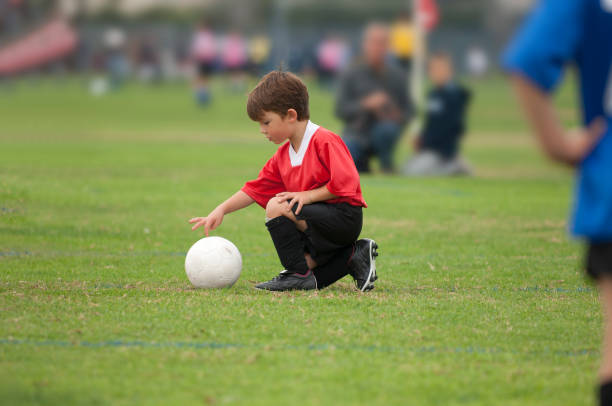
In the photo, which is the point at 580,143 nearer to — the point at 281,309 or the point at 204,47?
the point at 281,309

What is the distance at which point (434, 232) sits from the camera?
306 inches

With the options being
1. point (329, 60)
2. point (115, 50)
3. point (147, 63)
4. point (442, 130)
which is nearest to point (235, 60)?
point (329, 60)

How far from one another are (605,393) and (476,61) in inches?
2051

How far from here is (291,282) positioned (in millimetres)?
5168

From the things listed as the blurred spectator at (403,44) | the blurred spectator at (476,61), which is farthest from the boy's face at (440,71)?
the blurred spectator at (476,61)

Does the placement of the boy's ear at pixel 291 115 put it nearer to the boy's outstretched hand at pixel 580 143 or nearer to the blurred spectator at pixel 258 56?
the boy's outstretched hand at pixel 580 143

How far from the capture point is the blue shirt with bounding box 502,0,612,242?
98.0 inches

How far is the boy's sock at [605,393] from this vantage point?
267 centimetres

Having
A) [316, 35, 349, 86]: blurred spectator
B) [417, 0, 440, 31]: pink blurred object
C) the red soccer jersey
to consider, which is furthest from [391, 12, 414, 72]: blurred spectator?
the red soccer jersey

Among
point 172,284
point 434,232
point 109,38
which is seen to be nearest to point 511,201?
point 434,232

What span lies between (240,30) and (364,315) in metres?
53.9

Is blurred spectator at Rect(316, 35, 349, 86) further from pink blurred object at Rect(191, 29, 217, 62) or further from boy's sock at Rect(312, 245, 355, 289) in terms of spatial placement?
boy's sock at Rect(312, 245, 355, 289)

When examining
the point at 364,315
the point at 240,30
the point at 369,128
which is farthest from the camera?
the point at 240,30

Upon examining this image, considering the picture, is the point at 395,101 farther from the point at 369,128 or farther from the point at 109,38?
the point at 109,38
